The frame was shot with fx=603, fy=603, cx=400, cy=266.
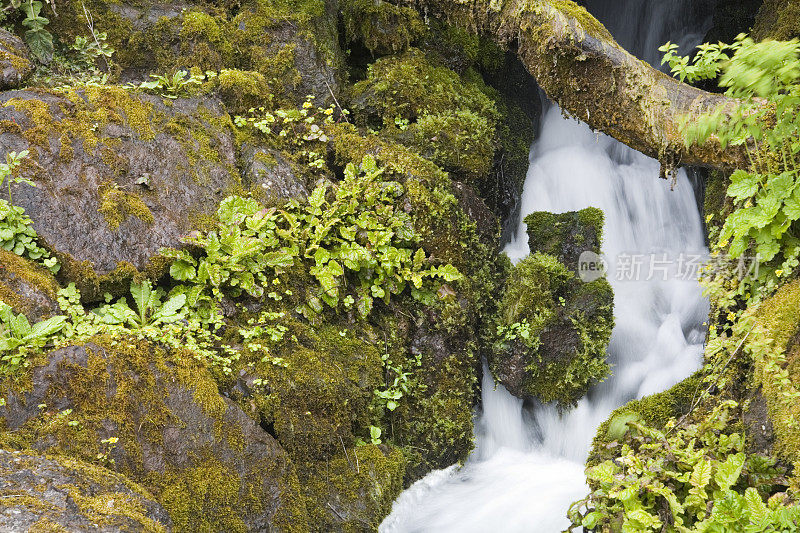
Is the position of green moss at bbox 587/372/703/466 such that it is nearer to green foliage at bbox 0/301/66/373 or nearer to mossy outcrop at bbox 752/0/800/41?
mossy outcrop at bbox 752/0/800/41

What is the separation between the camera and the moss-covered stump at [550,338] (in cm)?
644

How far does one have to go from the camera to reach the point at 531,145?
29.4 feet

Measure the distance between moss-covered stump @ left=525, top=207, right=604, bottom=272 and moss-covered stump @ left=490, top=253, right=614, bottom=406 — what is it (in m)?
0.36

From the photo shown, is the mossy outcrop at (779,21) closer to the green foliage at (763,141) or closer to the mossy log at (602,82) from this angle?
the mossy log at (602,82)

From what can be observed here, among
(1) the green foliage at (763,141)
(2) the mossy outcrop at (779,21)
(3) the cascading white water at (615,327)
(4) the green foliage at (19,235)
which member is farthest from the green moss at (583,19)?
(4) the green foliage at (19,235)

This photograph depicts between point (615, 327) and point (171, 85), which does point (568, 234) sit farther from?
point (171, 85)

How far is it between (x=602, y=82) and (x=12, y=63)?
5.38 metres

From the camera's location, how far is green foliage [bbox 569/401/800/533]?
322 cm

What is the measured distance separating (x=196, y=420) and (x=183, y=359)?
0.45m

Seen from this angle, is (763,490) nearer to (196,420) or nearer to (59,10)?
(196,420)

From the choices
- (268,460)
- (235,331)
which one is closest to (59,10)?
(235,331)

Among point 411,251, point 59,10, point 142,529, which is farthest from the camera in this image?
point 59,10

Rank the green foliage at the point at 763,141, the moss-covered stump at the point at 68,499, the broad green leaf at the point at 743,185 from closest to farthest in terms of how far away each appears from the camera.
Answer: the moss-covered stump at the point at 68,499
the green foliage at the point at 763,141
the broad green leaf at the point at 743,185

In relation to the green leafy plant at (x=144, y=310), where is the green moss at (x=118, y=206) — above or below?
above
